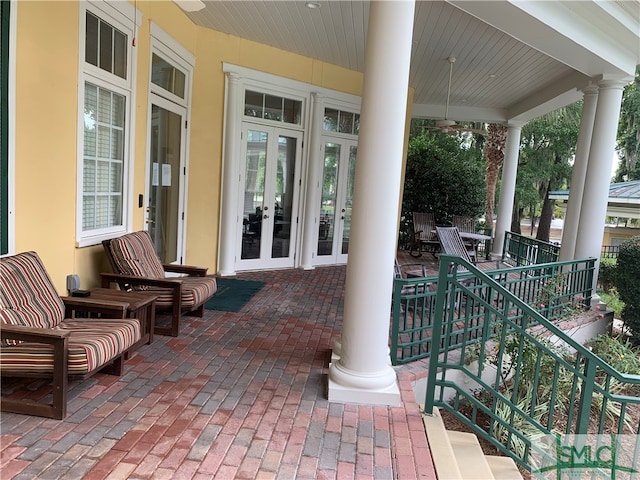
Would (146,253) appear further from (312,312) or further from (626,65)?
(626,65)

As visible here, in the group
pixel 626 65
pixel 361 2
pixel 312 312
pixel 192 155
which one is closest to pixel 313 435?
pixel 312 312

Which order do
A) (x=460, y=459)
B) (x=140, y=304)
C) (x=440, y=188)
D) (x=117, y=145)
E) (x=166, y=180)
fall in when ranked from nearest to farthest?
(x=460, y=459), (x=140, y=304), (x=117, y=145), (x=166, y=180), (x=440, y=188)

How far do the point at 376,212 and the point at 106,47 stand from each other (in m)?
2.96

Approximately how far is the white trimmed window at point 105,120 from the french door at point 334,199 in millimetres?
3404

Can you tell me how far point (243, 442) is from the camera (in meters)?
2.29

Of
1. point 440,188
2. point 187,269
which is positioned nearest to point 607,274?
point 440,188

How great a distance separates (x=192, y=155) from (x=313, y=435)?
4.37 meters

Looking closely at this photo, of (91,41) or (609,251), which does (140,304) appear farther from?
(609,251)

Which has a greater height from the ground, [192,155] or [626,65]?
[626,65]

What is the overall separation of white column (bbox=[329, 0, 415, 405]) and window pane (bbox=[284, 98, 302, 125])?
157 inches

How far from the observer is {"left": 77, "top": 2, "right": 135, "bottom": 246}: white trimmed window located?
145 inches

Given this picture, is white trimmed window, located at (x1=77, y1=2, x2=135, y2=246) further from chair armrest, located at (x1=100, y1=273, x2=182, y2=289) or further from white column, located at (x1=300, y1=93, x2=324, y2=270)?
white column, located at (x1=300, y1=93, x2=324, y2=270)

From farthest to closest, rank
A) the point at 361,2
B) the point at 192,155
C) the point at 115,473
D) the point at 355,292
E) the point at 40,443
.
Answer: the point at 192,155
the point at 361,2
the point at 355,292
the point at 40,443
the point at 115,473

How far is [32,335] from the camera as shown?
7.63 ft
